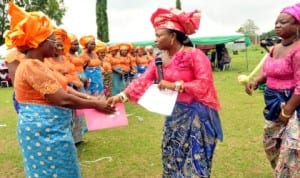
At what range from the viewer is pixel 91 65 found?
7746 mm

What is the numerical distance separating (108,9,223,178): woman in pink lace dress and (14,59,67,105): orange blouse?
2.03ft

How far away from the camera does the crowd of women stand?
2.82m

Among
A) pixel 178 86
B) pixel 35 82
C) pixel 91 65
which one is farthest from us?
pixel 91 65

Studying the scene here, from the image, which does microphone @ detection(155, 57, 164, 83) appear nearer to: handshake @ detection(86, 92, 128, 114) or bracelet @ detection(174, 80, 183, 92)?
bracelet @ detection(174, 80, 183, 92)

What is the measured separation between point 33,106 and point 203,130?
133 centimetres

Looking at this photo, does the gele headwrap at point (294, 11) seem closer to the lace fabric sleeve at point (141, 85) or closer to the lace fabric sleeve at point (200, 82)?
the lace fabric sleeve at point (200, 82)

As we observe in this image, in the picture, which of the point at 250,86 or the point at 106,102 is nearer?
the point at 106,102

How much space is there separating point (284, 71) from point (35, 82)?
1.99 meters

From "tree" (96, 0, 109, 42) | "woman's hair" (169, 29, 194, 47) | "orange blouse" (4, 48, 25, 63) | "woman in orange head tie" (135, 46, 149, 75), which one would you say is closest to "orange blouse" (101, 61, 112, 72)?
"woman in orange head tie" (135, 46, 149, 75)

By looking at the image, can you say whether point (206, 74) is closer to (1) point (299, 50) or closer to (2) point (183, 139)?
(2) point (183, 139)

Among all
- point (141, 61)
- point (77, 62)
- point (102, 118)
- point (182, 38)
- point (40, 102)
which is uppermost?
point (182, 38)

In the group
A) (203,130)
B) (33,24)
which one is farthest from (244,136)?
(33,24)

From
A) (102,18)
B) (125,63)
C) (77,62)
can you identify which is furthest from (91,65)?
(102,18)

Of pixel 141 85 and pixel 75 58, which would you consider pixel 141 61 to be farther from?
pixel 141 85
